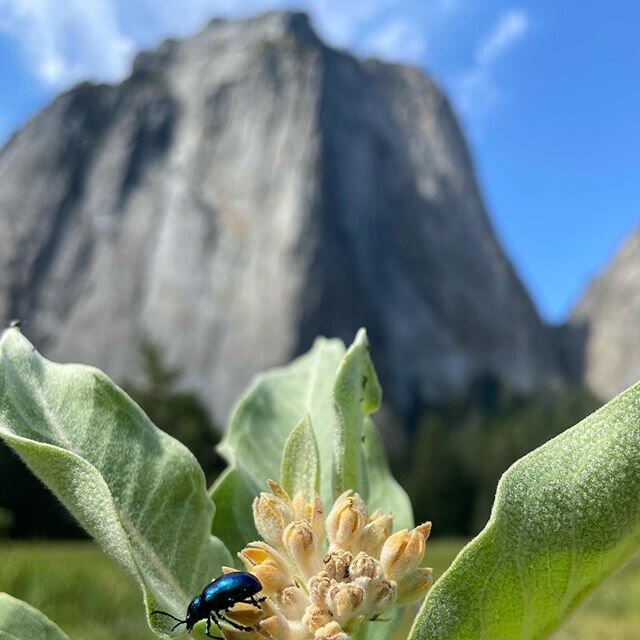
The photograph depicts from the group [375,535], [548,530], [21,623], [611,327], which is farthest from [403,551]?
[611,327]

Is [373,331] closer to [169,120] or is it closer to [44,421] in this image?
[169,120]

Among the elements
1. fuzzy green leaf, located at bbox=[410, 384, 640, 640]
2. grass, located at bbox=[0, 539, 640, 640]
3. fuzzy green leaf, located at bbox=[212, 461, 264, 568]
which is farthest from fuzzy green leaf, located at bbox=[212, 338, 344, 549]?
grass, located at bbox=[0, 539, 640, 640]

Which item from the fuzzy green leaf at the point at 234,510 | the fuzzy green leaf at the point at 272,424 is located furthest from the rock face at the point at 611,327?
the fuzzy green leaf at the point at 234,510

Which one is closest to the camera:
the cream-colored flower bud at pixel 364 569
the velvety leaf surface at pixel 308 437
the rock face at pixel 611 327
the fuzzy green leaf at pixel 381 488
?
the cream-colored flower bud at pixel 364 569

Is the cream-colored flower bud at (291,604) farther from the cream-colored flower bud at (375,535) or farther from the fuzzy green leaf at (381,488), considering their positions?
the fuzzy green leaf at (381,488)

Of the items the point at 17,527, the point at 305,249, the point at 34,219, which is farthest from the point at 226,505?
the point at 34,219

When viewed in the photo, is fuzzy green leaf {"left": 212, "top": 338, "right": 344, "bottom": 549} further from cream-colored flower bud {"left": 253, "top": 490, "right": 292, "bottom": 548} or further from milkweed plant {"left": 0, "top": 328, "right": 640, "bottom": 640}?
cream-colored flower bud {"left": 253, "top": 490, "right": 292, "bottom": 548}
